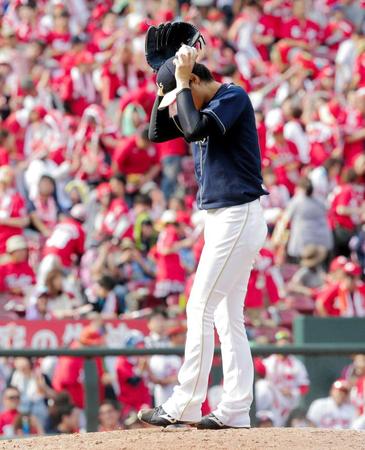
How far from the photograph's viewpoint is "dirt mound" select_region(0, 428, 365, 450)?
6.38 metres

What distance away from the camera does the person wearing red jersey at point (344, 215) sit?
46.2 ft

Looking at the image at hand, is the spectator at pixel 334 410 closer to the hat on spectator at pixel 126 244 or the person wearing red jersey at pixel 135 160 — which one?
the hat on spectator at pixel 126 244

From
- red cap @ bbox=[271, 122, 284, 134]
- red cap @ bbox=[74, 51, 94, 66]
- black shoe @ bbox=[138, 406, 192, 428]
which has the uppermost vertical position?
red cap @ bbox=[74, 51, 94, 66]

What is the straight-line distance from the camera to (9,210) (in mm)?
13797

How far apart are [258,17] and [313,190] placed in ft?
17.0

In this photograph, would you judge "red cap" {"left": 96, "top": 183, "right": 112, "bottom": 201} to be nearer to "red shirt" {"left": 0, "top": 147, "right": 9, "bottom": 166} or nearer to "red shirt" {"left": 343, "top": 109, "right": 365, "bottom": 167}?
"red shirt" {"left": 0, "top": 147, "right": 9, "bottom": 166}

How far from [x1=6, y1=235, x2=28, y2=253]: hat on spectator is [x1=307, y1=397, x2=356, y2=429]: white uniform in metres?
4.32

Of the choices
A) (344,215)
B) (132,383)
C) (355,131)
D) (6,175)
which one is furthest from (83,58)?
(132,383)

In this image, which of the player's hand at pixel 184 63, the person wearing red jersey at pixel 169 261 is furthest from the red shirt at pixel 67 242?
the player's hand at pixel 184 63

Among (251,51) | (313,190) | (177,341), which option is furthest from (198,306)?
(251,51)

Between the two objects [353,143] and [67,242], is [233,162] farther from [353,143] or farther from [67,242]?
[353,143]

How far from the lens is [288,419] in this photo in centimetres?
971

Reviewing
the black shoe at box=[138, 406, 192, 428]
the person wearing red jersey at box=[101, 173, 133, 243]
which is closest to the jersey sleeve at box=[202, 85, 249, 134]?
the black shoe at box=[138, 406, 192, 428]

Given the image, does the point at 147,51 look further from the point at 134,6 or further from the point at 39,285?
the point at 134,6
